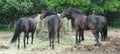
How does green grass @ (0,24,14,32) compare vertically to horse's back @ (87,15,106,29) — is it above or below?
below

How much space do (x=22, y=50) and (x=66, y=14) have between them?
3.38 meters

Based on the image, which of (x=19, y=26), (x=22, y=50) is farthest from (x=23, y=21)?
(x=22, y=50)

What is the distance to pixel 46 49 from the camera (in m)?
13.2

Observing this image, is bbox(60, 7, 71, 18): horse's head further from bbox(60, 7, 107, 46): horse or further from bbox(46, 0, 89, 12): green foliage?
bbox(46, 0, 89, 12): green foliage

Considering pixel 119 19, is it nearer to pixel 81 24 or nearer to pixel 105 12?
pixel 105 12

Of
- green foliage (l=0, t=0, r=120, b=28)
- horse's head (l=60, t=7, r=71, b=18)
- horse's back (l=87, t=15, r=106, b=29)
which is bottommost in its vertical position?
green foliage (l=0, t=0, r=120, b=28)

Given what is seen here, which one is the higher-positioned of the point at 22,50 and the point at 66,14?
the point at 66,14

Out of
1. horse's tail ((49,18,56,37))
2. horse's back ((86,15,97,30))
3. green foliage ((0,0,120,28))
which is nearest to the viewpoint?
horse's tail ((49,18,56,37))

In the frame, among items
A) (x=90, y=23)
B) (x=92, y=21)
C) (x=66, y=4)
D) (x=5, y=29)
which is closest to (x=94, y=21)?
(x=92, y=21)

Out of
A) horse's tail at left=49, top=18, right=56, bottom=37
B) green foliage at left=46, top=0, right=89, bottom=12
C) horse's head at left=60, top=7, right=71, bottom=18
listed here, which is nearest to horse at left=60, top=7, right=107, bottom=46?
horse's head at left=60, top=7, right=71, bottom=18

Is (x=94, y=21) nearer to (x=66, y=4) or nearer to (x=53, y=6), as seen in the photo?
(x=66, y=4)

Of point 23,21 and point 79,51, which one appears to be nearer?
point 79,51

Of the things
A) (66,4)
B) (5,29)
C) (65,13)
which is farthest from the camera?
(66,4)

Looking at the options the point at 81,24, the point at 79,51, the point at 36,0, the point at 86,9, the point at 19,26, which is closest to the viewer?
the point at 79,51
